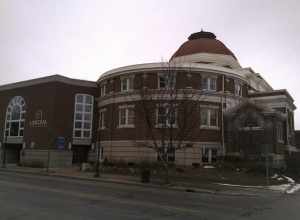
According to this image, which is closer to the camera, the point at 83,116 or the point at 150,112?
the point at 150,112

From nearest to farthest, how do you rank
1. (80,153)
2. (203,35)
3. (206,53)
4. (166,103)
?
(166,103)
(80,153)
(206,53)
(203,35)

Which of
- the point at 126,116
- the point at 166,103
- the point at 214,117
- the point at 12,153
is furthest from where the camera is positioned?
the point at 12,153

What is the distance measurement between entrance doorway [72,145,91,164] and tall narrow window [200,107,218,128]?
15752mm

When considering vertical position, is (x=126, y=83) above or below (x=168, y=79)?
above

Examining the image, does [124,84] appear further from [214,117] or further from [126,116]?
[214,117]

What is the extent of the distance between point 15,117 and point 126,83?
17.9 m

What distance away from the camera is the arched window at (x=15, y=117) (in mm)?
51500

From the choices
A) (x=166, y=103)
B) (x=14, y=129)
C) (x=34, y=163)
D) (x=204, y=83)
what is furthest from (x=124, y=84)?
(x=14, y=129)


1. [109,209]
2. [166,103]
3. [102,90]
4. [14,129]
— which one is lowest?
[109,209]

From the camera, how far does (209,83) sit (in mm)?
42844

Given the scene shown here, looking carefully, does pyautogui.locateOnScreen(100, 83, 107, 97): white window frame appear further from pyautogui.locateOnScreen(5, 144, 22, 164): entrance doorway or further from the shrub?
pyautogui.locateOnScreen(5, 144, 22, 164): entrance doorway

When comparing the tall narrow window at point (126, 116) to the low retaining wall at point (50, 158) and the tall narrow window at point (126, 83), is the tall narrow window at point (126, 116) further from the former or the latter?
the low retaining wall at point (50, 158)

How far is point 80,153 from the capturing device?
4988cm

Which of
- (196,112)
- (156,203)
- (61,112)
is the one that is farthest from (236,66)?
(156,203)
